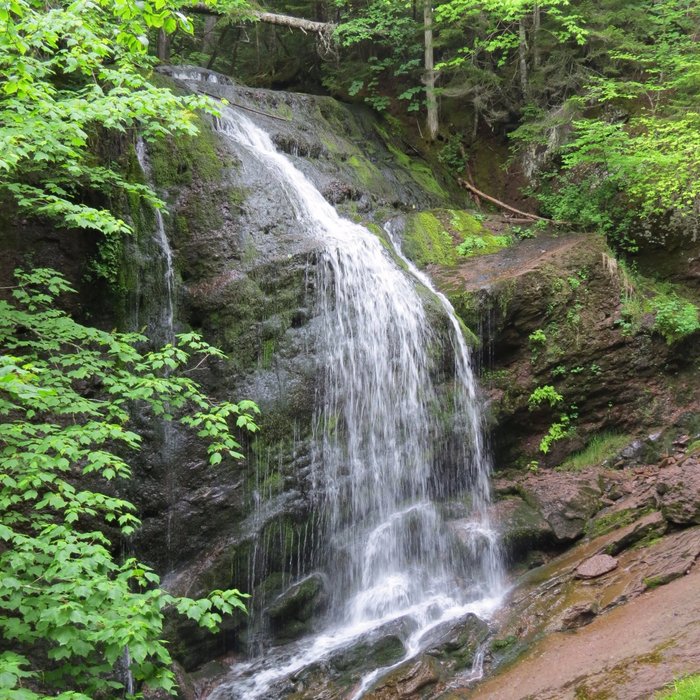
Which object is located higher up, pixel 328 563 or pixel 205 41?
pixel 205 41

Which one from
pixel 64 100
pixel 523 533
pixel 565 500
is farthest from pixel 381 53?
pixel 523 533

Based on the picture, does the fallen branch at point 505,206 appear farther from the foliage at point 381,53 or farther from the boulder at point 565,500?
the boulder at point 565,500

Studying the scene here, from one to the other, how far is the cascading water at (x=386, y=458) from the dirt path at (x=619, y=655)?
1.41 metres

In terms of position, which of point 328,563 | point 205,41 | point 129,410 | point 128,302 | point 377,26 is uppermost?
point 205,41

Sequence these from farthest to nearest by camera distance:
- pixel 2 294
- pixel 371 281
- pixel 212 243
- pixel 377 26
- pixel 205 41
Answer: pixel 205 41
pixel 377 26
pixel 371 281
pixel 212 243
pixel 2 294

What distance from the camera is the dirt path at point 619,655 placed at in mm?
4395

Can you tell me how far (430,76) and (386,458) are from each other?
10.5 meters

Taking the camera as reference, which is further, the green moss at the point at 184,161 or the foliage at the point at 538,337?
the foliage at the point at 538,337

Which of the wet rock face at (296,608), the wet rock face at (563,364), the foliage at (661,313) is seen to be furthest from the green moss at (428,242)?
the wet rock face at (296,608)

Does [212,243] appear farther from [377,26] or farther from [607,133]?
[377,26]

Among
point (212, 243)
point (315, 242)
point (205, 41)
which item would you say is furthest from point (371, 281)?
point (205, 41)

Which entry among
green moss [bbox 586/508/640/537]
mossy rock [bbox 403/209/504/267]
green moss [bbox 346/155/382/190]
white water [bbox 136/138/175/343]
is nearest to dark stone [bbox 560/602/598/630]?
green moss [bbox 586/508/640/537]

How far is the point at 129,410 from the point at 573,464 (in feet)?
21.8

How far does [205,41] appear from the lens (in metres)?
17.9
